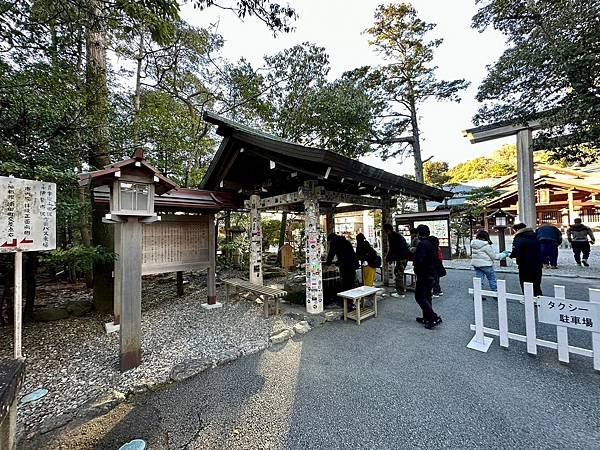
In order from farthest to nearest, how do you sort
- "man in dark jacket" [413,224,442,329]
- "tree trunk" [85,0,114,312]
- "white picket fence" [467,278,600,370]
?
"tree trunk" [85,0,114,312]
"man in dark jacket" [413,224,442,329]
"white picket fence" [467,278,600,370]

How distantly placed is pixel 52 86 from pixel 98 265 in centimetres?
338

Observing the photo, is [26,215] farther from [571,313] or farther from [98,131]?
[571,313]

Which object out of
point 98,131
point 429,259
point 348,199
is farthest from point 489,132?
point 98,131

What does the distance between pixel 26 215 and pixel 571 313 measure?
6.50m

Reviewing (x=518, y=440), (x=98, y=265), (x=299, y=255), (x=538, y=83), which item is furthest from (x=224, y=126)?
(x=538, y=83)

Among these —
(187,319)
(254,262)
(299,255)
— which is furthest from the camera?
(299,255)

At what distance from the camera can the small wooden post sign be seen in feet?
9.17

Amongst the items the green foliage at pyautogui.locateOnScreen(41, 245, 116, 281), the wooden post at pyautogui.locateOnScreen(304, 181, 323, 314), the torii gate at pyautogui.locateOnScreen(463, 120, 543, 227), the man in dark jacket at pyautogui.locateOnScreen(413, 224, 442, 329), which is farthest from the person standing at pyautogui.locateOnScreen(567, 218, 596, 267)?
the green foliage at pyautogui.locateOnScreen(41, 245, 116, 281)

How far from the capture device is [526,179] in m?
10.5

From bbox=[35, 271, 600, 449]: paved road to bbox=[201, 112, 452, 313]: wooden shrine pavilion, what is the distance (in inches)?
76.9

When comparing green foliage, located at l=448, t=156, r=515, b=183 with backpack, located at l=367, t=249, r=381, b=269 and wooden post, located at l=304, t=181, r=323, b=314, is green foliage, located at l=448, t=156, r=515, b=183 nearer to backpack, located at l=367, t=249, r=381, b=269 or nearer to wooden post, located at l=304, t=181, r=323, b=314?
backpack, located at l=367, t=249, r=381, b=269

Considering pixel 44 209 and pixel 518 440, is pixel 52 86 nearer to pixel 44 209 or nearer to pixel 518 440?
pixel 44 209

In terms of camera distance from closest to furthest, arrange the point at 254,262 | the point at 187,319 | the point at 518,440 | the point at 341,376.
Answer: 1. the point at 518,440
2. the point at 341,376
3. the point at 187,319
4. the point at 254,262

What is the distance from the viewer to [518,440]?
1992mm
